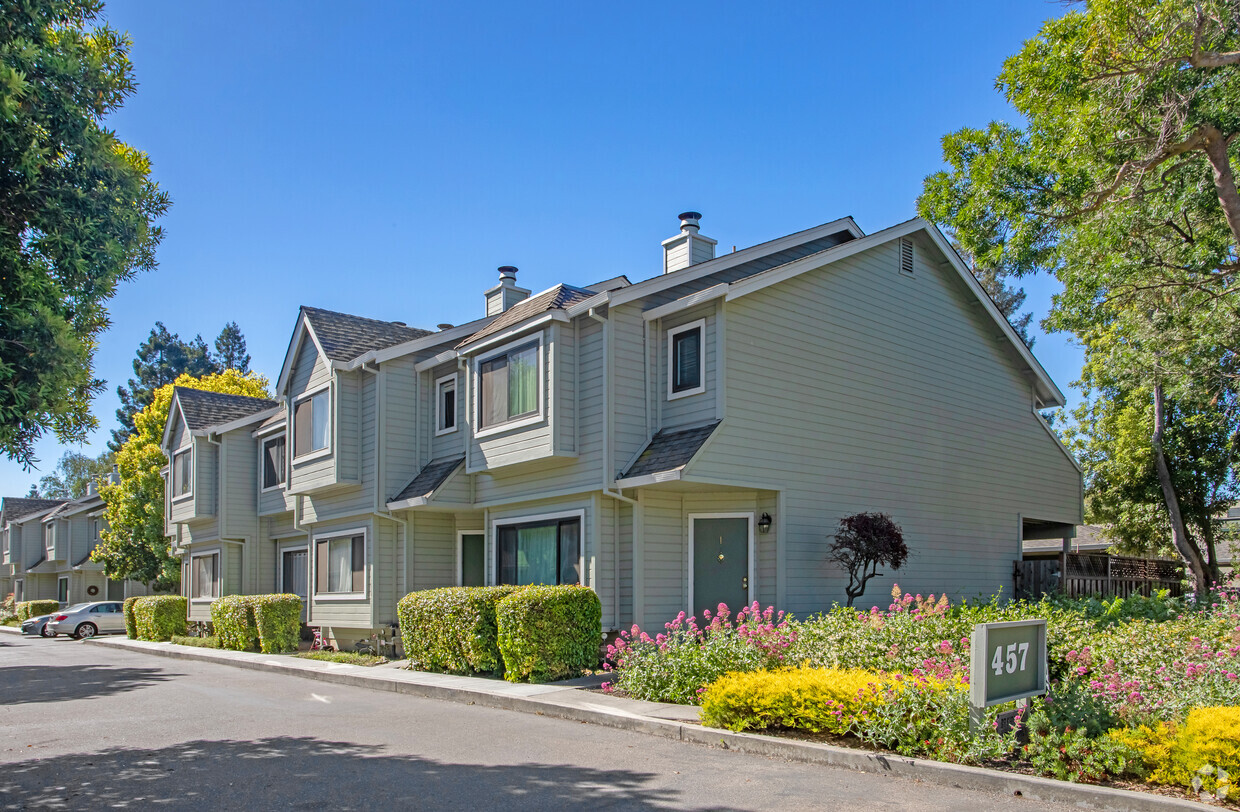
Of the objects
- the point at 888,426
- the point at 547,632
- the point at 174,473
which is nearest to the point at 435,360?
the point at 547,632

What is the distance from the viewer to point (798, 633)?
482 inches

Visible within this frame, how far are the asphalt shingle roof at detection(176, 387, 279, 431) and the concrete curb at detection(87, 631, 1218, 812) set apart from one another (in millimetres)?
15962

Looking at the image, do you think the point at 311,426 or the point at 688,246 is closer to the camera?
the point at 688,246

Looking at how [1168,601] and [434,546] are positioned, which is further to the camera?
[434,546]

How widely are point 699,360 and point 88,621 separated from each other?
28.9 metres

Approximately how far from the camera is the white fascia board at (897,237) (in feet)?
54.8

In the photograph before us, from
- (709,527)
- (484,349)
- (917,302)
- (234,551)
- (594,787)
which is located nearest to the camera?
(594,787)

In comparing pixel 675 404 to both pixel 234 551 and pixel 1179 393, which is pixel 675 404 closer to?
pixel 1179 393

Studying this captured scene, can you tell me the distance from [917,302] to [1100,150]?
443cm

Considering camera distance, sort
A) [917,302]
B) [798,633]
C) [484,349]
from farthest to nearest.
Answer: [917,302]
[484,349]
[798,633]

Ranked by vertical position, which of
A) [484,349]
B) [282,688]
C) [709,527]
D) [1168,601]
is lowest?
[282,688]

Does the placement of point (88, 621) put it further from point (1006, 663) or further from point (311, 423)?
point (1006, 663)

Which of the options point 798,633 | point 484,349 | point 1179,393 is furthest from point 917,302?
point 798,633

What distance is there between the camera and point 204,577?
31.0 m
